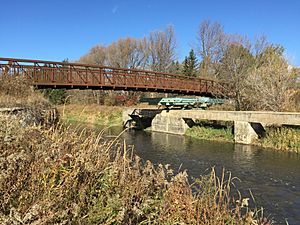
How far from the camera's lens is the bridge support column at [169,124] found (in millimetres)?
26516

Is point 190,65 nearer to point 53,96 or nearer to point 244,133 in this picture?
point 53,96

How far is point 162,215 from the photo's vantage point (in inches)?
160

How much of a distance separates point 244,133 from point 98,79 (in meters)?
14.8

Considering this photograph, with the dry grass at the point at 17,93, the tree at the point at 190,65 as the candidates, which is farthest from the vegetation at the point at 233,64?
the dry grass at the point at 17,93

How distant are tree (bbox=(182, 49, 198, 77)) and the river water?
34.1 metres

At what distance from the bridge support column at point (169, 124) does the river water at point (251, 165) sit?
4.68 m

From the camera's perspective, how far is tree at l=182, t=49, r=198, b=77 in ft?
179

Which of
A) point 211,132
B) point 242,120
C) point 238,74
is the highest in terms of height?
point 238,74

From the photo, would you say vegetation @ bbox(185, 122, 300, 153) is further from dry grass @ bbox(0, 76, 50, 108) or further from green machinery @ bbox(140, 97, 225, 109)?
dry grass @ bbox(0, 76, 50, 108)

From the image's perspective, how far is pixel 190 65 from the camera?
55781mm

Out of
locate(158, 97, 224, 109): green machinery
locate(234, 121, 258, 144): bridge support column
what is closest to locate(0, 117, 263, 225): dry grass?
locate(234, 121, 258, 144): bridge support column

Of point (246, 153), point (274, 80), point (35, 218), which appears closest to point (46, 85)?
point (246, 153)

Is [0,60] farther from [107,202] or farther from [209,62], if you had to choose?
[209,62]

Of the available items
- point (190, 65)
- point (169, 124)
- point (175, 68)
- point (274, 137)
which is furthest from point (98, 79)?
point (175, 68)
